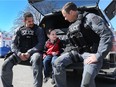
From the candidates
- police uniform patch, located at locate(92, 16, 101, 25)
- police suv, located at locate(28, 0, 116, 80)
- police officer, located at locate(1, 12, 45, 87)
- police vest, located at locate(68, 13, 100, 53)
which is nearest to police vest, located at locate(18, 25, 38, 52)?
police officer, located at locate(1, 12, 45, 87)

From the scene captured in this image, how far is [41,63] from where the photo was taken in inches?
177

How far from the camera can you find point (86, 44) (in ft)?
13.3

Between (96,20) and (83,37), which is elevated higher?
(96,20)

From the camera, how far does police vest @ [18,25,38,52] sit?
4914mm

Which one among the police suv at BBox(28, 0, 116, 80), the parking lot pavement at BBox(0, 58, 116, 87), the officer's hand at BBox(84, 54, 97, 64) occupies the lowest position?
the parking lot pavement at BBox(0, 58, 116, 87)

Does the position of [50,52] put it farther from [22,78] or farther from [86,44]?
[22,78]

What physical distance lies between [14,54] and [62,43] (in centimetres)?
100

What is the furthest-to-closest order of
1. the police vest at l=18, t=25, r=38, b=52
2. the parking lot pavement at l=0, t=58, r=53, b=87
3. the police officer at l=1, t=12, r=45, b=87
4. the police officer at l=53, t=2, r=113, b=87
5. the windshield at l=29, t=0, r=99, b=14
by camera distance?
1. the windshield at l=29, t=0, r=99, b=14
2. the parking lot pavement at l=0, t=58, r=53, b=87
3. the police vest at l=18, t=25, r=38, b=52
4. the police officer at l=1, t=12, r=45, b=87
5. the police officer at l=53, t=2, r=113, b=87

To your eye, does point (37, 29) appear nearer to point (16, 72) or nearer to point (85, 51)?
point (85, 51)

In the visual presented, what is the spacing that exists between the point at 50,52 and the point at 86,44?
112 cm

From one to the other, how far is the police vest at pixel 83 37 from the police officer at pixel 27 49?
0.81 m

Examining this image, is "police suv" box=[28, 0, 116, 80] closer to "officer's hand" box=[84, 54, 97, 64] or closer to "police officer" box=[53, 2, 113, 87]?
"police officer" box=[53, 2, 113, 87]

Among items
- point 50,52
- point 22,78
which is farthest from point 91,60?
point 22,78

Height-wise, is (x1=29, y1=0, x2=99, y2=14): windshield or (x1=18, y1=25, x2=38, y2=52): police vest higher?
(x1=29, y1=0, x2=99, y2=14): windshield
